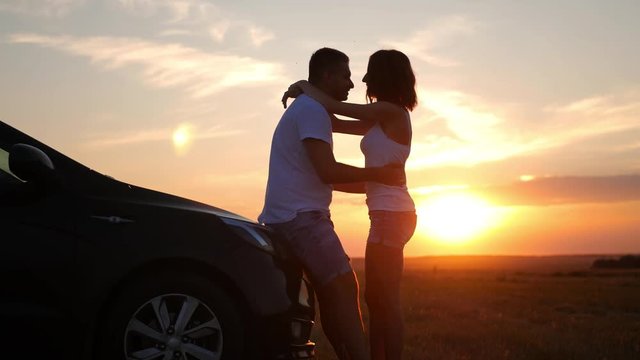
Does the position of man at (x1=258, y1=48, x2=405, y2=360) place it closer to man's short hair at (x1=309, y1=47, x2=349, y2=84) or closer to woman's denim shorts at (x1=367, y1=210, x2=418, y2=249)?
man's short hair at (x1=309, y1=47, x2=349, y2=84)

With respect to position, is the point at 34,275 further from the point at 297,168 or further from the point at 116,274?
the point at 297,168

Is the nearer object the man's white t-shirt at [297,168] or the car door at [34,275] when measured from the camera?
the car door at [34,275]

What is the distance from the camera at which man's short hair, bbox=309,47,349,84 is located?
4.94 meters

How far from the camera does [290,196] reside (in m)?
4.82

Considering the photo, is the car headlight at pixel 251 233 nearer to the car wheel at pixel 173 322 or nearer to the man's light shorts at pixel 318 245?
the man's light shorts at pixel 318 245

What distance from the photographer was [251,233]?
4602 millimetres

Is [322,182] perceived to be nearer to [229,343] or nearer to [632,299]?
[229,343]

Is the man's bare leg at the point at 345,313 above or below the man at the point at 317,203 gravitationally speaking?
below

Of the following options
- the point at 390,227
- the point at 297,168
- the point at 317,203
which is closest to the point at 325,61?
the point at 297,168

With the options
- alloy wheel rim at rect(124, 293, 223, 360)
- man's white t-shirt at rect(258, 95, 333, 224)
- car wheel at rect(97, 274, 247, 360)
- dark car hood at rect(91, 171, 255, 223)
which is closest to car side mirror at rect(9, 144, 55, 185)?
dark car hood at rect(91, 171, 255, 223)

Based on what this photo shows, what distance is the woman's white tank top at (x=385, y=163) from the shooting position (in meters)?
5.09

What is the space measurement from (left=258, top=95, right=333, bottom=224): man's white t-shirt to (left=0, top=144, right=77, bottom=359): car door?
1.16 m

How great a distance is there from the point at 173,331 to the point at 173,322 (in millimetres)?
49

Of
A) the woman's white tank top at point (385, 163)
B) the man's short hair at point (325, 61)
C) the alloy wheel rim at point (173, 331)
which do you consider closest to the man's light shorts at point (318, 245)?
the woman's white tank top at point (385, 163)
